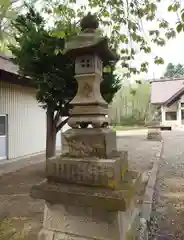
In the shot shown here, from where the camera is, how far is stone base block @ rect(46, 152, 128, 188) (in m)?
2.26

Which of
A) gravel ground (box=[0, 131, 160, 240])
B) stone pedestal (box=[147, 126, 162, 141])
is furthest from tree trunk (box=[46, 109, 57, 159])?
stone pedestal (box=[147, 126, 162, 141])

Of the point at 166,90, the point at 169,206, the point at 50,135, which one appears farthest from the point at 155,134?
the point at 166,90

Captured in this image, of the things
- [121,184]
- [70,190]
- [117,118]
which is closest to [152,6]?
[121,184]

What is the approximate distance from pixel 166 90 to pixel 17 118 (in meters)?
25.0

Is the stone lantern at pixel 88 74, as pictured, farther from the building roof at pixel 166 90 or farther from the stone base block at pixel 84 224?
the building roof at pixel 166 90

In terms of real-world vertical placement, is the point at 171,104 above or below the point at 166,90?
below

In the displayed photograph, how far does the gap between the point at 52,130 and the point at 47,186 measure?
4.32 m

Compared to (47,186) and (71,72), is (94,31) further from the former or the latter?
(71,72)

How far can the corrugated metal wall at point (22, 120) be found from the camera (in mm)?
9807

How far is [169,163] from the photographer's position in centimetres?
853

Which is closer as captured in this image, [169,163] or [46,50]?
[46,50]

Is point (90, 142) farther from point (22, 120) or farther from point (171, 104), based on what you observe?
point (171, 104)

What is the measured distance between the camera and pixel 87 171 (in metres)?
2.34

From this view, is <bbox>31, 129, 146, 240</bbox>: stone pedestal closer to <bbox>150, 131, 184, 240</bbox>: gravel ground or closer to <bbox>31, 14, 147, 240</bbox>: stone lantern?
<bbox>31, 14, 147, 240</bbox>: stone lantern
